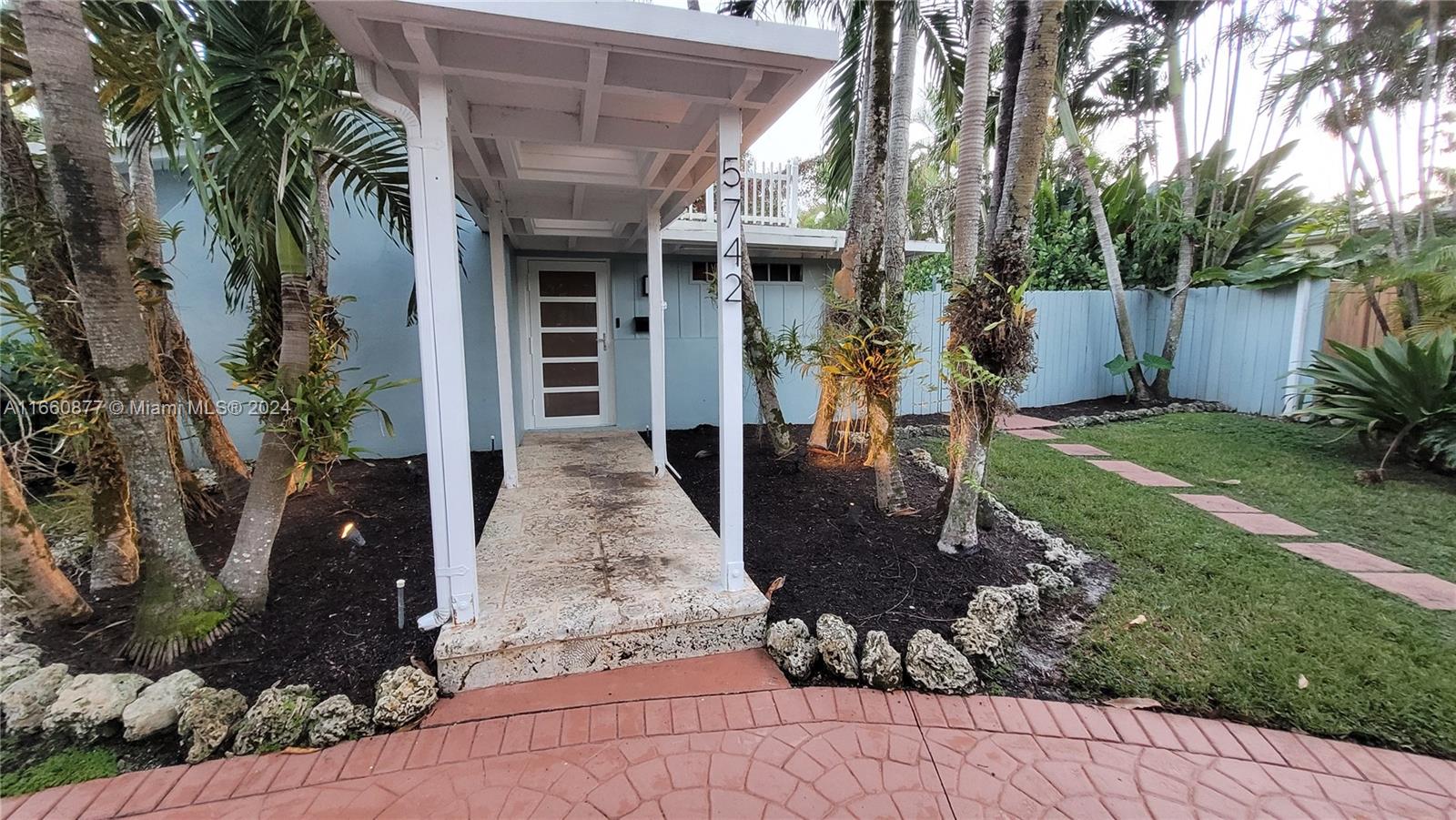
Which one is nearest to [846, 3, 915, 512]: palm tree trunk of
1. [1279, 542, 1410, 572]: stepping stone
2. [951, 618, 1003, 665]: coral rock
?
[951, 618, 1003, 665]: coral rock

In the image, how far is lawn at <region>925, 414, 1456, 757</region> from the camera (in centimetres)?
218

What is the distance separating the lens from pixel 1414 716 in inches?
82.1

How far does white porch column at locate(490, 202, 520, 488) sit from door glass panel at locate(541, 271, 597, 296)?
1889 mm

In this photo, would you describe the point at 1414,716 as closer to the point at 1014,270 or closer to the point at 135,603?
the point at 1014,270

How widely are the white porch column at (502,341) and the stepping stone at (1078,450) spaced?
5.13 m

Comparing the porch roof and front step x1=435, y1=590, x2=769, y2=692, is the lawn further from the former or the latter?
the porch roof

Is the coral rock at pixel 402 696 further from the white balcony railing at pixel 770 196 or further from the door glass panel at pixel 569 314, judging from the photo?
the white balcony railing at pixel 770 196

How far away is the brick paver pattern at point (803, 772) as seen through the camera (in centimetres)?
177

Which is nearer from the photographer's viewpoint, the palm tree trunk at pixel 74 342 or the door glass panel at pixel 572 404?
the palm tree trunk at pixel 74 342

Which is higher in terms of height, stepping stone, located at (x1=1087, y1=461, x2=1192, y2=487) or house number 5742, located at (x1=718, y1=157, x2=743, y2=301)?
house number 5742, located at (x1=718, y1=157, x2=743, y2=301)

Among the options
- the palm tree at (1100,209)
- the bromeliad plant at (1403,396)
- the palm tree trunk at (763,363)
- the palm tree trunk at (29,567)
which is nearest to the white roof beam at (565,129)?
the palm tree trunk at (763,363)

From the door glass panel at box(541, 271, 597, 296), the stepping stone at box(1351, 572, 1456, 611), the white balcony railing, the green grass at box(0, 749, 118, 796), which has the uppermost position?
the white balcony railing

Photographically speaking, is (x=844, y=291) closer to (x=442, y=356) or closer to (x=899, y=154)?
(x=899, y=154)

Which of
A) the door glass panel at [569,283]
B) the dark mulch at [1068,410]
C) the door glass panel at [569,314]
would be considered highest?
the door glass panel at [569,283]
